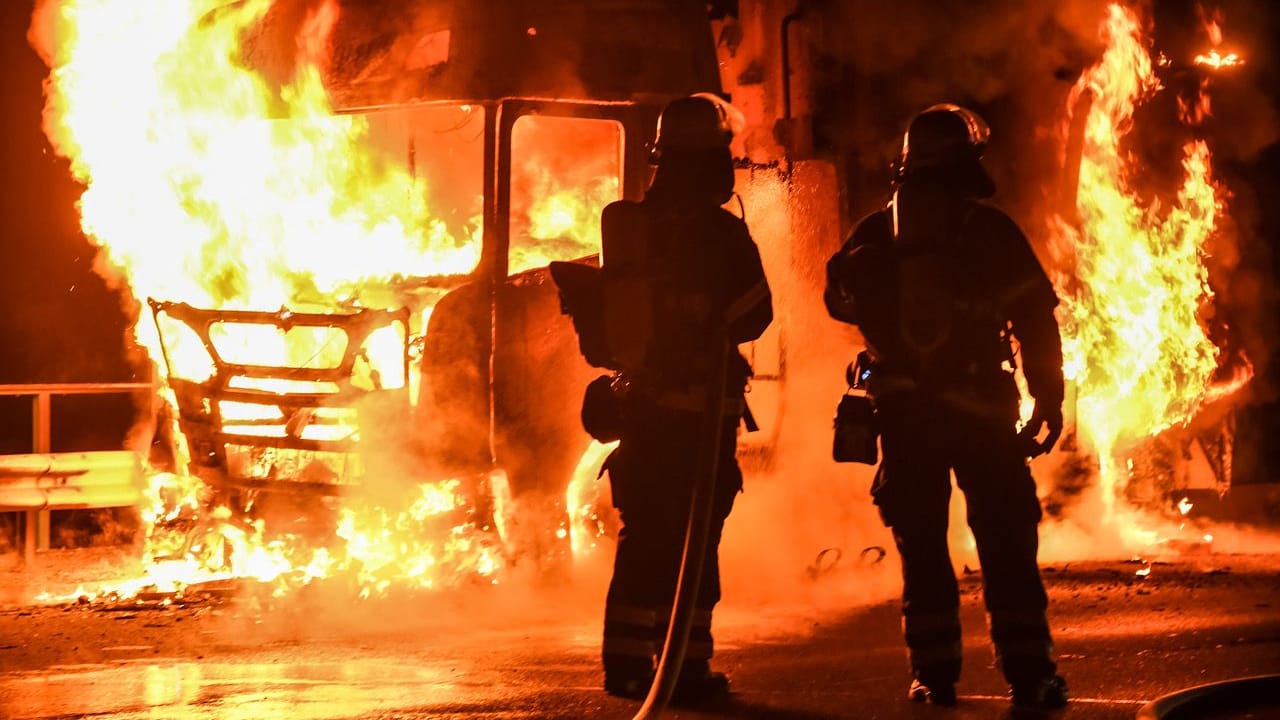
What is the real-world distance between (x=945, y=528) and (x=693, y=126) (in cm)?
169

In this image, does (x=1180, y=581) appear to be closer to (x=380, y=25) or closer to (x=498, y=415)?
(x=498, y=415)

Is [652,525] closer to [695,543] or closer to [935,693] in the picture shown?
[695,543]

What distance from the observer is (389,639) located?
6141 mm

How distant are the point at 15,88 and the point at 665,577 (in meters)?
9.37

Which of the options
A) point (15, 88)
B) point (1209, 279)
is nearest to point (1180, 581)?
point (1209, 279)

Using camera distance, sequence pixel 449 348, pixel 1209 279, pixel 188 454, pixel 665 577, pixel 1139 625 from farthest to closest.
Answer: pixel 1209 279
pixel 188 454
pixel 449 348
pixel 1139 625
pixel 665 577

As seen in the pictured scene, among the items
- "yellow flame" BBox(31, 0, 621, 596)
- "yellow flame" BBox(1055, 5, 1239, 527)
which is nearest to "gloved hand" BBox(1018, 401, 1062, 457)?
"yellow flame" BBox(31, 0, 621, 596)

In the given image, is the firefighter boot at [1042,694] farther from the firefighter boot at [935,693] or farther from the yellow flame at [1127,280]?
the yellow flame at [1127,280]

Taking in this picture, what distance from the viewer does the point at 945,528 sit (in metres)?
4.69

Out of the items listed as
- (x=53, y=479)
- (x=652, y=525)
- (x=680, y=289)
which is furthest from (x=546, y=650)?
(x=53, y=479)

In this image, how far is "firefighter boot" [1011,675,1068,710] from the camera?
4.44 metres

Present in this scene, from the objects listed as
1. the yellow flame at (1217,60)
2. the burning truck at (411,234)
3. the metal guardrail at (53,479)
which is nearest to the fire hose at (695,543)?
the burning truck at (411,234)

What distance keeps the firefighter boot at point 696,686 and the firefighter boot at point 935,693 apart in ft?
2.17

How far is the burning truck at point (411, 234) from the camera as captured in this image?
673 centimetres
